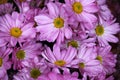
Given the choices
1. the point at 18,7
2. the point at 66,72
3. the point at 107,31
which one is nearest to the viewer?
the point at 66,72

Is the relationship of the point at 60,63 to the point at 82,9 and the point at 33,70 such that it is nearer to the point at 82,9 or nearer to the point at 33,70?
the point at 33,70

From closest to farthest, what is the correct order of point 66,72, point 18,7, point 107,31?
1. point 66,72
2. point 18,7
3. point 107,31

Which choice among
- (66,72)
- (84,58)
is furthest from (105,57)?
(66,72)

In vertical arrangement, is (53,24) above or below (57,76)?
above

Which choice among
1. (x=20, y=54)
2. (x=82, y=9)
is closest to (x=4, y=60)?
(x=20, y=54)

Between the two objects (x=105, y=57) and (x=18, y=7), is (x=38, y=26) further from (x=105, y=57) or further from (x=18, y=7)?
(x=105, y=57)

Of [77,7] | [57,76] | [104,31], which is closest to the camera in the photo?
[57,76]
